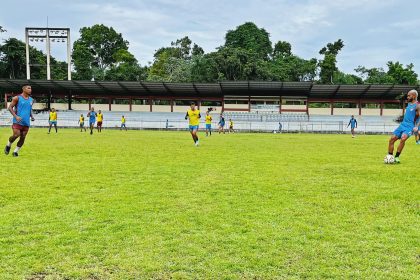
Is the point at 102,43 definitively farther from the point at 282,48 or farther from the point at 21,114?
the point at 21,114

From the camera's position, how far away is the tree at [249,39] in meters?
83.9

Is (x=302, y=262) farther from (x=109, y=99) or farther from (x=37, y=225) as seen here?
(x=109, y=99)

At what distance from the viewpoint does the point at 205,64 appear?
68938mm

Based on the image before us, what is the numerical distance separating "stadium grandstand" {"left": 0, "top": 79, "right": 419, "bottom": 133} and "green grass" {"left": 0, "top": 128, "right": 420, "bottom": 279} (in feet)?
128

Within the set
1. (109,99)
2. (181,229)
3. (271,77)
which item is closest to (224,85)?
(109,99)

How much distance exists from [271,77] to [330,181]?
63.9m

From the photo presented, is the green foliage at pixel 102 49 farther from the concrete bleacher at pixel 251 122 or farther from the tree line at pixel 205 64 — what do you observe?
the concrete bleacher at pixel 251 122

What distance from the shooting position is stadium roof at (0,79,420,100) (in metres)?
47.2

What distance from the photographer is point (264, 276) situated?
3010mm

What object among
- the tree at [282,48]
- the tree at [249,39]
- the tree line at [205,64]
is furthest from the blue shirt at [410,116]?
the tree at [282,48]

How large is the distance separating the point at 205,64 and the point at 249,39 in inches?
768

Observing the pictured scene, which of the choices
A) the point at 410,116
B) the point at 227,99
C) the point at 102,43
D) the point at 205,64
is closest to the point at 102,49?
the point at 102,43

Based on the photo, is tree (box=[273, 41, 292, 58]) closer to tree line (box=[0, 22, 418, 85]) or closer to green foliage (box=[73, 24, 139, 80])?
tree line (box=[0, 22, 418, 85])

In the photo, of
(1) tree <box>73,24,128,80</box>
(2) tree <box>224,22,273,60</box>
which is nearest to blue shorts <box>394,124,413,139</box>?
(2) tree <box>224,22,273,60</box>
